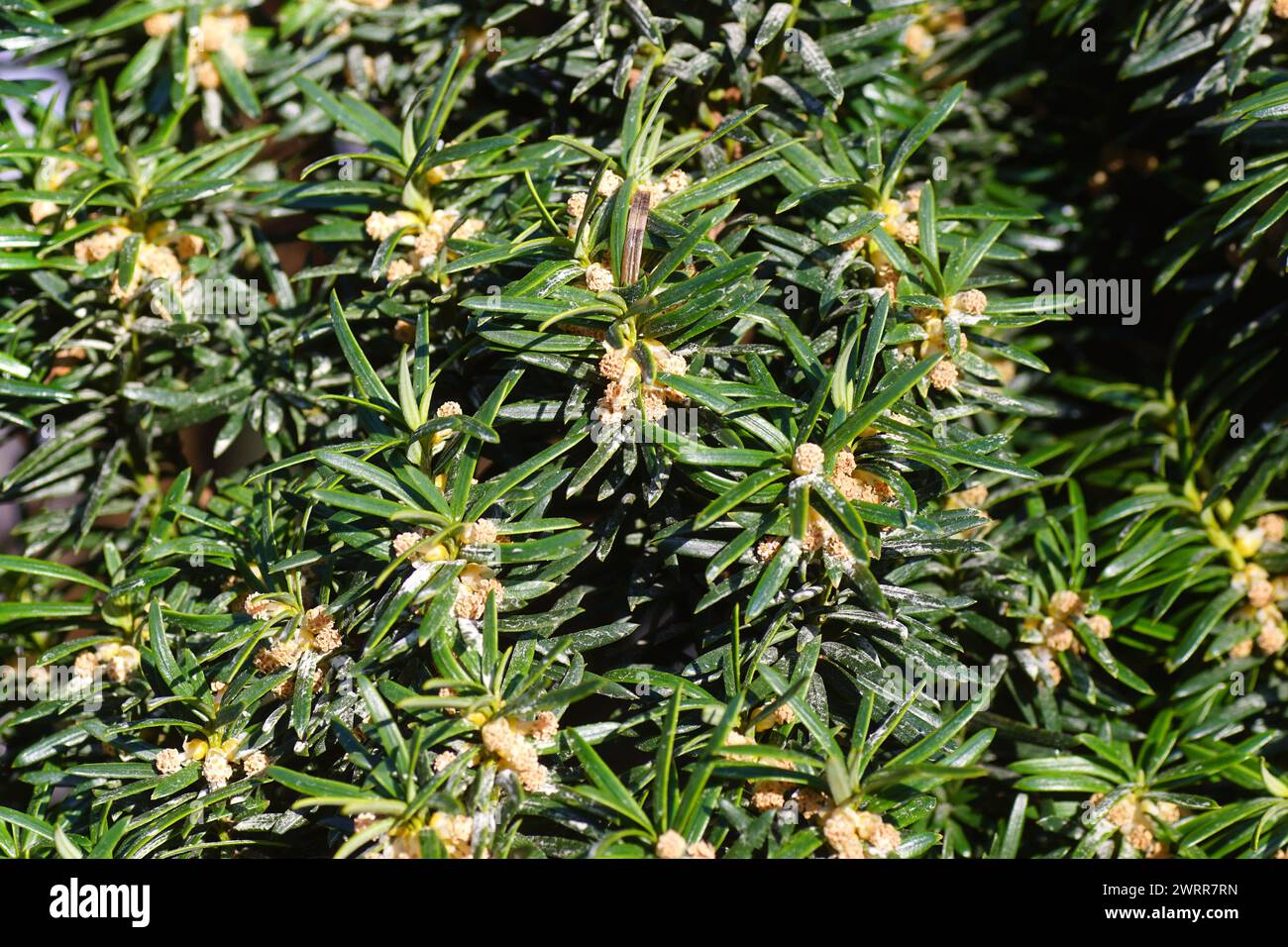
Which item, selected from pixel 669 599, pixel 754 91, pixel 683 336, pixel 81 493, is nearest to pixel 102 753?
pixel 81 493

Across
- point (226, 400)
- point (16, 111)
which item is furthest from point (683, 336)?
point (16, 111)

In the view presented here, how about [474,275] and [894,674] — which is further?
[474,275]

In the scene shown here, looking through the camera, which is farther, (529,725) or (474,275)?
(474,275)

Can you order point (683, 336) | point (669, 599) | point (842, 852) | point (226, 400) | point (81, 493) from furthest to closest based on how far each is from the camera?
1. point (81, 493)
2. point (226, 400)
3. point (669, 599)
4. point (683, 336)
5. point (842, 852)

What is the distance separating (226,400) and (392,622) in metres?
0.53

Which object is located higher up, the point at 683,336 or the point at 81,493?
the point at 683,336

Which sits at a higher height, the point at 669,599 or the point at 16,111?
the point at 16,111

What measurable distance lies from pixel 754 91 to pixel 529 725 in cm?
92

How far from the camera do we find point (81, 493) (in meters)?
1.50

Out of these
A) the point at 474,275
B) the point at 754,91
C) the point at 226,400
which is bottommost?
the point at 226,400

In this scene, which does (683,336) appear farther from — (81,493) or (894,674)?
(81,493)

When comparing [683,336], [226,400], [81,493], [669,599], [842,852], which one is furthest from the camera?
[81,493]

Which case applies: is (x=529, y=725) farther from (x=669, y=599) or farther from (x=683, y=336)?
(x=683, y=336)

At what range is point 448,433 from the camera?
3.74ft
